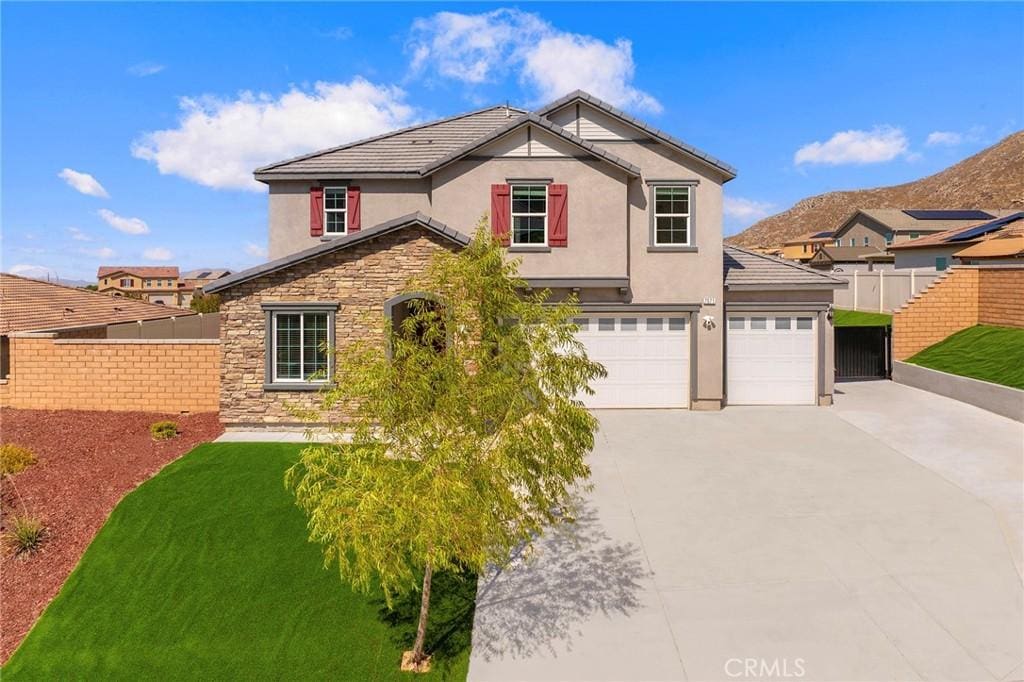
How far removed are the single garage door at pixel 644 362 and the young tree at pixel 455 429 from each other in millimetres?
10745

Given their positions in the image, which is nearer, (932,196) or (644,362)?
(644,362)

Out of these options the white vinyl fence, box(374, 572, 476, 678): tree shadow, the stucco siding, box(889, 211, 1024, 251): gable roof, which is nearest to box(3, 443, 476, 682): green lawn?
box(374, 572, 476, 678): tree shadow

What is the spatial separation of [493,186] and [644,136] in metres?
4.39

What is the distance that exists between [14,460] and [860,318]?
1214 inches

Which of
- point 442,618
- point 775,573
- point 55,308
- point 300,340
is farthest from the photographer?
point 55,308

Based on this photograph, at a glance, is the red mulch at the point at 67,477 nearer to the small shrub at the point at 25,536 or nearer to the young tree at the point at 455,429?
the small shrub at the point at 25,536

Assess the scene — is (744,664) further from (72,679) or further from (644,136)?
(644,136)

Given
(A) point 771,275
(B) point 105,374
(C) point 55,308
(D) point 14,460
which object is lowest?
(D) point 14,460

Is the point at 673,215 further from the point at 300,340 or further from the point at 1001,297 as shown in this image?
the point at 1001,297

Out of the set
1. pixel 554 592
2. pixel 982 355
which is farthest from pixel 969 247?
pixel 554 592

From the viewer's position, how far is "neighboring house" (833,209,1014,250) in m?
57.9

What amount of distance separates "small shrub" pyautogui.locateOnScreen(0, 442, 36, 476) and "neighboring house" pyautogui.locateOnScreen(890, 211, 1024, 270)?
36.7 metres

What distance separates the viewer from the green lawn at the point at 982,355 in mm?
16422

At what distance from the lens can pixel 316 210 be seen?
1828 cm
